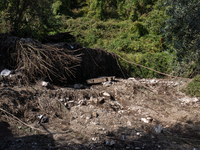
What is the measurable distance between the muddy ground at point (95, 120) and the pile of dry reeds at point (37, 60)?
0.45 meters

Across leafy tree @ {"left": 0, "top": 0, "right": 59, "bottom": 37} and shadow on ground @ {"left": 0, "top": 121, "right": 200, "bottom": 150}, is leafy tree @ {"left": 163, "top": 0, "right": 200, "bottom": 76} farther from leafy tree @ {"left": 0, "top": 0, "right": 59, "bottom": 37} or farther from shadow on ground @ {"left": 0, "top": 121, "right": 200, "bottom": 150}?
leafy tree @ {"left": 0, "top": 0, "right": 59, "bottom": 37}

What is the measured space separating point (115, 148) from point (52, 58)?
353 cm

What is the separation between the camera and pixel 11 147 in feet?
8.47

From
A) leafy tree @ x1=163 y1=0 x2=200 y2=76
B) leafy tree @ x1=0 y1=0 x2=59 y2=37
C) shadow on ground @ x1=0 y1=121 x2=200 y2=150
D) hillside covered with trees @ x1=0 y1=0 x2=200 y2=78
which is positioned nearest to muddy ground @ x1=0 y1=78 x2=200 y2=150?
shadow on ground @ x1=0 y1=121 x2=200 y2=150

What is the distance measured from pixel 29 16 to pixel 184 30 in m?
6.02

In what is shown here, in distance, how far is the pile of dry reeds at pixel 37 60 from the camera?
483cm

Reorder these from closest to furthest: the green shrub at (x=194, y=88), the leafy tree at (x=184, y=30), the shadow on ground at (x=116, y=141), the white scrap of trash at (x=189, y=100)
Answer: the shadow on ground at (x=116, y=141), the leafy tree at (x=184, y=30), the white scrap of trash at (x=189, y=100), the green shrub at (x=194, y=88)

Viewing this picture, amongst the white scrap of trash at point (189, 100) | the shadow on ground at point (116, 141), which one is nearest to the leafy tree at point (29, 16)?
the shadow on ground at point (116, 141)

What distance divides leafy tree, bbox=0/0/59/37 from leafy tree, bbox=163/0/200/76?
500cm

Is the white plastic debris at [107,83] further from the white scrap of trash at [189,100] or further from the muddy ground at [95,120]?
the white scrap of trash at [189,100]

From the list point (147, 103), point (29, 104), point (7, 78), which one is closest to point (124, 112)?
point (147, 103)

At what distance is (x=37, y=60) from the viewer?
4898mm

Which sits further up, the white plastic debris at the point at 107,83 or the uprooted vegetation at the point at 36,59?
the uprooted vegetation at the point at 36,59

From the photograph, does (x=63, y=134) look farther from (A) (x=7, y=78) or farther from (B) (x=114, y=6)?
(B) (x=114, y=6)
